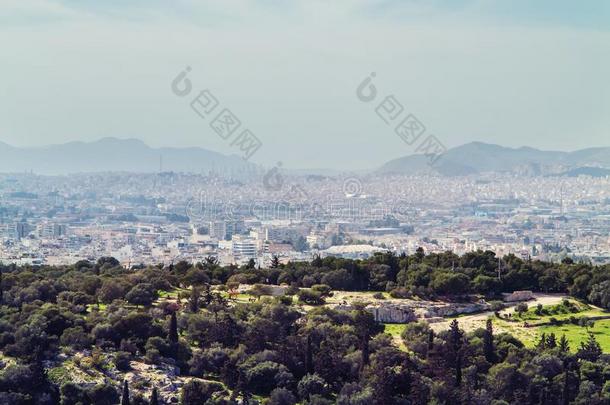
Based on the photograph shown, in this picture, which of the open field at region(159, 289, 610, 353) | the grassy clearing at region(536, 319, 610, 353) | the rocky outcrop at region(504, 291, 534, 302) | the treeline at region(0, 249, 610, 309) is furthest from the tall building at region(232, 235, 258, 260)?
the grassy clearing at region(536, 319, 610, 353)

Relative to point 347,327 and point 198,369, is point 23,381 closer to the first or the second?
point 198,369

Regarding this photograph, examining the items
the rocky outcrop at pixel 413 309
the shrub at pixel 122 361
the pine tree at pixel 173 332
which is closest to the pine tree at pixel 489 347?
the rocky outcrop at pixel 413 309

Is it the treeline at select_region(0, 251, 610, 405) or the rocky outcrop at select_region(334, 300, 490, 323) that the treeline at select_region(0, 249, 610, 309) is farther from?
the rocky outcrop at select_region(334, 300, 490, 323)

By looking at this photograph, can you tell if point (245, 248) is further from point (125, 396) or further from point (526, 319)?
point (125, 396)

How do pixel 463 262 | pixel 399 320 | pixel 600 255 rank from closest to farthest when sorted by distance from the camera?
1. pixel 399 320
2. pixel 463 262
3. pixel 600 255

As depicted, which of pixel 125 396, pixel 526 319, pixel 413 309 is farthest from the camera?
pixel 413 309

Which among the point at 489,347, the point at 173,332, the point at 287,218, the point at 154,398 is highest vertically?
the point at 287,218

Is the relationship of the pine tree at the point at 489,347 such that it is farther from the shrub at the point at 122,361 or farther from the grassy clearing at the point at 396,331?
the shrub at the point at 122,361

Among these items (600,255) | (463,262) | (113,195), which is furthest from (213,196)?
(463,262)

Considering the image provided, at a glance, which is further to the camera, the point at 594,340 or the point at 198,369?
the point at 594,340

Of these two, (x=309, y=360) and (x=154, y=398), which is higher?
(x=309, y=360)

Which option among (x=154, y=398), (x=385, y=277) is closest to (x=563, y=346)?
(x=385, y=277)
